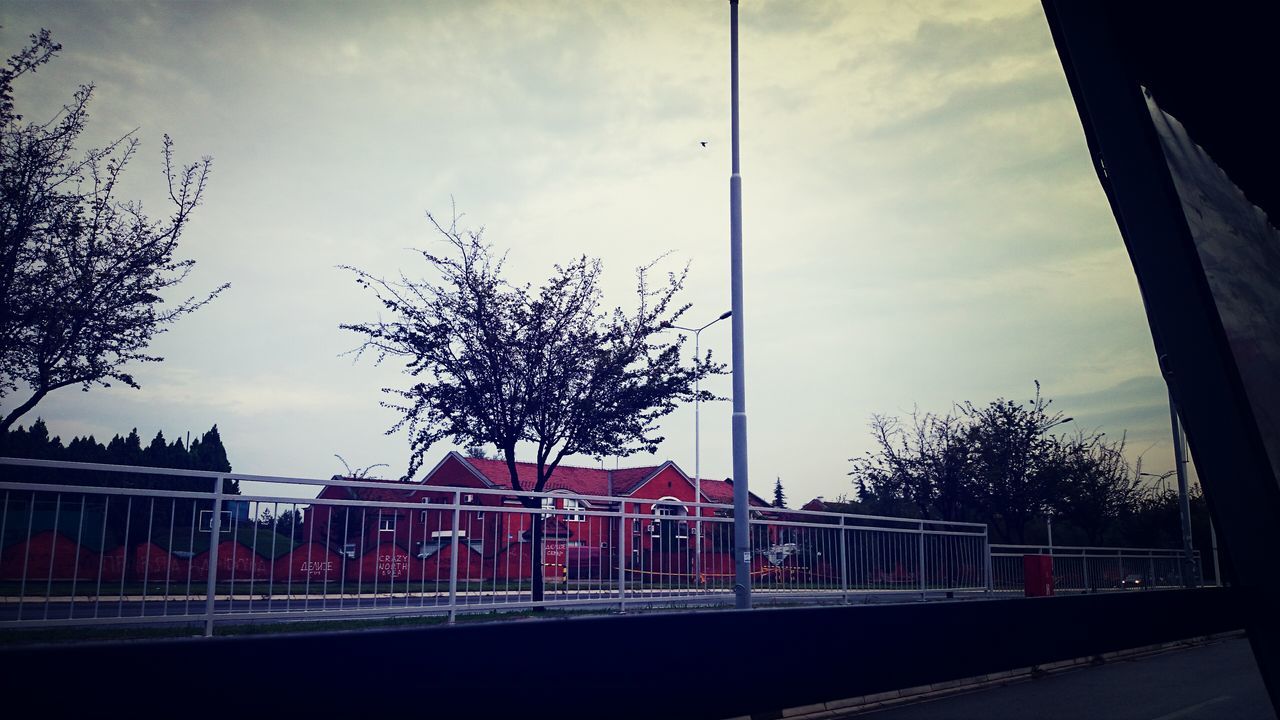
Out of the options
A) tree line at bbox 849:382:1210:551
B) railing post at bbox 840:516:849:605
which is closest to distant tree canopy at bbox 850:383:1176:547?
tree line at bbox 849:382:1210:551

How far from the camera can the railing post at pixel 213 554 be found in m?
8.55

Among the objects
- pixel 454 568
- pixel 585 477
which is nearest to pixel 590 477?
pixel 585 477

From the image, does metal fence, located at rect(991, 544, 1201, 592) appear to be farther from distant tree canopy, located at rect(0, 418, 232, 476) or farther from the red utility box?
distant tree canopy, located at rect(0, 418, 232, 476)

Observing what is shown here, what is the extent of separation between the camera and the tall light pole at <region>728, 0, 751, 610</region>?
12.2 meters

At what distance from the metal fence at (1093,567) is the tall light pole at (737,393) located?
372 inches

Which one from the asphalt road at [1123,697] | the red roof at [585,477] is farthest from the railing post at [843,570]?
the red roof at [585,477]

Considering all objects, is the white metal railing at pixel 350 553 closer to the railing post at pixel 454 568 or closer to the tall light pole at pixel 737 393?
the railing post at pixel 454 568

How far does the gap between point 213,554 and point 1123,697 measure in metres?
9.61

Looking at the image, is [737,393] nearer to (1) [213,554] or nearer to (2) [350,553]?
(2) [350,553]

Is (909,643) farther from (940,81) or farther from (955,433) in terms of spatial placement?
(955,433)

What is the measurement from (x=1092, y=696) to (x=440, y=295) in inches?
571

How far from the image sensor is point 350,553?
966 centimetres

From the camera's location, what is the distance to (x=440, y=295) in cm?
1884

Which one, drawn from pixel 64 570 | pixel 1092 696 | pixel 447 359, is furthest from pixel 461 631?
pixel 447 359
